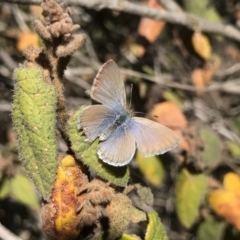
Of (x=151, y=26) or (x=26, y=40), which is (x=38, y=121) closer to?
(x=151, y=26)

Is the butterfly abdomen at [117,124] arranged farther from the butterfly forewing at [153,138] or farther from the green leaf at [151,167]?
the green leaf at [151,167]

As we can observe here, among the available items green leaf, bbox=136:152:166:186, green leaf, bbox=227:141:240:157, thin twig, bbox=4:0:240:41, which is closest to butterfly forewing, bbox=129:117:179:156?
thin twig, bbox=4:0:240:41

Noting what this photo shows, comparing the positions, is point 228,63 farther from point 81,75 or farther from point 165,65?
point 81,75

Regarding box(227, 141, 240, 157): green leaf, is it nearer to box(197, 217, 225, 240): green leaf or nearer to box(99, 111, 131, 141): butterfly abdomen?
box(197, 217, 225, 240): green leaf

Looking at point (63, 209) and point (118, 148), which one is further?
point (118, 148)

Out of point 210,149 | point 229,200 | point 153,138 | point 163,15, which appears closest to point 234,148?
point 210,149

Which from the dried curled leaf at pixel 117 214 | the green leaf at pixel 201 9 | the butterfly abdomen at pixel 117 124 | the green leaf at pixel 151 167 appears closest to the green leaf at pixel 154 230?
the dried curled leaf at pixel 117 214

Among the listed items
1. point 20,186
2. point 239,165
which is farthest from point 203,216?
point 20,186

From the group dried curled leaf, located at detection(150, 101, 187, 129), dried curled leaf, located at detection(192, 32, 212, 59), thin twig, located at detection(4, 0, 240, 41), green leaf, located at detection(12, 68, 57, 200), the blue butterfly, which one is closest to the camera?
green leaf, located at detection(12, 68, 57, 200)
